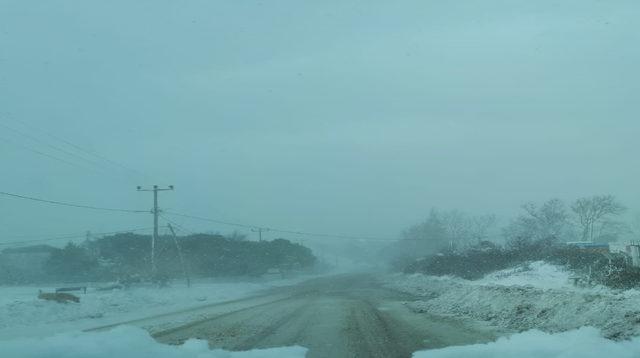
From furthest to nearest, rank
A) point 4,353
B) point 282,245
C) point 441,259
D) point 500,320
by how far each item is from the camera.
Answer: point 282,245 < point 441,259 < point 500,320 < point 4,353

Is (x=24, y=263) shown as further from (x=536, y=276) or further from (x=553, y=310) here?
(x=553, y=310)

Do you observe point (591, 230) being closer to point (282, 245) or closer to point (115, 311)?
point (282, 245)

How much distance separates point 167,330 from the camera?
762 inches

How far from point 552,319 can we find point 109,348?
10723 millimetres

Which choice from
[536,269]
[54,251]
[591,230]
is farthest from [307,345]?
[591,230]

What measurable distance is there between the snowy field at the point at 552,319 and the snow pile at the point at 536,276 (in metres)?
0.13

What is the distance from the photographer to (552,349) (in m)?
9.61

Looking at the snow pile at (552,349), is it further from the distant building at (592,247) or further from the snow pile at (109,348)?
the distant building at (592,247)

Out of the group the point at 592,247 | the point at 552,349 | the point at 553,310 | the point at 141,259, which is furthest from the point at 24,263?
the point at 552,349

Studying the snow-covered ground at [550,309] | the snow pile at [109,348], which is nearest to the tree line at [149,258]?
the snow-covered ground at [550,309]

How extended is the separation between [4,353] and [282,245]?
115894 mm

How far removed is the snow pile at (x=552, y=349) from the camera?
30.2 feet

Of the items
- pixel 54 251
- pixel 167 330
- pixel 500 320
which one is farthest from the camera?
pixel 54 251

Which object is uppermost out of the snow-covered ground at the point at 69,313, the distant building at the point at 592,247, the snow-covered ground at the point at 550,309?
the distant building at the point at 592,247
